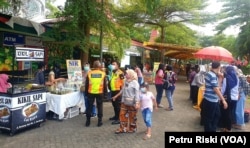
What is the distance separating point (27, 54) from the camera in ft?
23.3

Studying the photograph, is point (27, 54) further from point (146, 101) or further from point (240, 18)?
point (240, 18)

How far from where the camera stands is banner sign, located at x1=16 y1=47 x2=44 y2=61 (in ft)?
22.6

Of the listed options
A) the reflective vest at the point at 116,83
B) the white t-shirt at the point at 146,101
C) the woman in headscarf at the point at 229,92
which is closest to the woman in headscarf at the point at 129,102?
the white t-shirt at the point at 146,101

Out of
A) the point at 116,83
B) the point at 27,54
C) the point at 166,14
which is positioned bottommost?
the point at 116,83

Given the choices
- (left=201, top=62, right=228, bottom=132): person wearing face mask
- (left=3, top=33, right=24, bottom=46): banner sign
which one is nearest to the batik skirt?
(left=201, top=62, right=228, bottom=132): person wearing face mask

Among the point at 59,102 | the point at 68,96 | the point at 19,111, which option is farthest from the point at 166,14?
the point at 19,111

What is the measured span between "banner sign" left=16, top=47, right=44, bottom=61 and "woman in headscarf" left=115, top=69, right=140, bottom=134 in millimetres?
2575

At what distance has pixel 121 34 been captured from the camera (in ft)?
36.9

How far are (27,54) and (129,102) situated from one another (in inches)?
116

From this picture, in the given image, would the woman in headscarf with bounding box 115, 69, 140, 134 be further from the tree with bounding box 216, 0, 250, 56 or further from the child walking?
the tree with bounding box 216, 0, 250, 56

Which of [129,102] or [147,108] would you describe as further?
[129,102]

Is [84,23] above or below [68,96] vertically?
above

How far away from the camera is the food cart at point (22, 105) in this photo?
634 centimetres

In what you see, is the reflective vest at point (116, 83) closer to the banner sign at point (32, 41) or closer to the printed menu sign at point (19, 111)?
the printed menu sign at point (19, 111)
